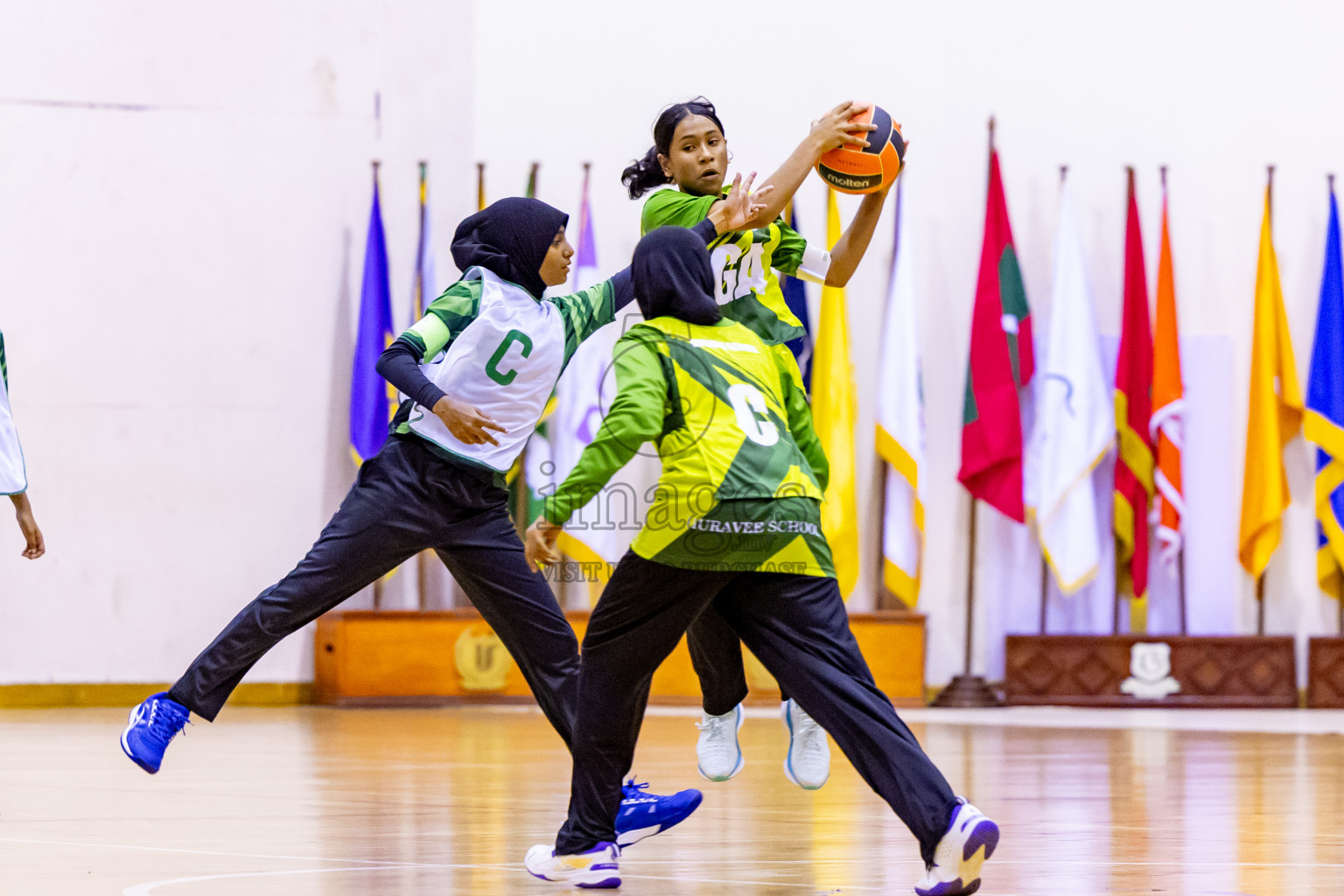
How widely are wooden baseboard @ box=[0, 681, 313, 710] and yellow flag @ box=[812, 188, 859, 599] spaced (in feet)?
11.4

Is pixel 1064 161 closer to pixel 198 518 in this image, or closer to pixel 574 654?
pixel 198 518

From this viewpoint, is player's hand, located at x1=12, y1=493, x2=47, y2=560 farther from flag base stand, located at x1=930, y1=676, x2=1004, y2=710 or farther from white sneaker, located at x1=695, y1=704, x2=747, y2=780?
flag base stand, located at x1=930, y1=676, x2=1004, y2=710

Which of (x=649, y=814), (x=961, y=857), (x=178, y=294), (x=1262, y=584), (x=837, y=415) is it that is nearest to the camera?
(x=961, y=857)

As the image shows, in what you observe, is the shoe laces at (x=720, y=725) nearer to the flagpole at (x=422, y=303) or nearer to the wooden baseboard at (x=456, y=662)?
the wooden baseboard at (x=456, y=662)

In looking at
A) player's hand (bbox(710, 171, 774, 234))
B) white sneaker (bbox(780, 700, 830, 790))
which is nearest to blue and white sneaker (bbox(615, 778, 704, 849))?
white sneaker (bbox(780, 700, 830, 790))

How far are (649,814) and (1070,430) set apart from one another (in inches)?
251

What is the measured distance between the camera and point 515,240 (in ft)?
13.0

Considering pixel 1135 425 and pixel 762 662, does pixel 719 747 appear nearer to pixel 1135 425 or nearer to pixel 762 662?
pixel 762 662

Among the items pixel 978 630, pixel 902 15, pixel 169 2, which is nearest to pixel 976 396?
pixel 978 630

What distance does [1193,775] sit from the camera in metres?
5.59

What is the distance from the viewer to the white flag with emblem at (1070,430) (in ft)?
30.6

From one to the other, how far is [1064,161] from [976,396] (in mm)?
1716

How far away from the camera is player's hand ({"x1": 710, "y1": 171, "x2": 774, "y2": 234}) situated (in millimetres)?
3582

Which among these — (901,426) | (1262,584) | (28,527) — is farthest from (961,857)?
(1262,584)
